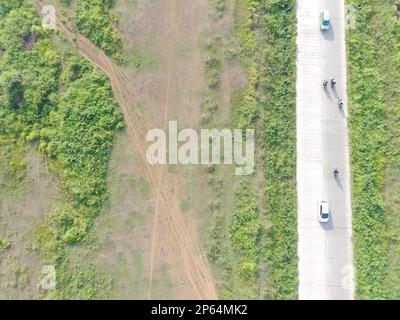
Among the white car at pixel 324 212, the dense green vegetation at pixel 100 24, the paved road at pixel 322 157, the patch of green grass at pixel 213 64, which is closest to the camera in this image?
the white car at pixel 324 212

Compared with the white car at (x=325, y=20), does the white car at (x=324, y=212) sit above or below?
below

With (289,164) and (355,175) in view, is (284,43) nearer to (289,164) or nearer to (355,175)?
(289,164)

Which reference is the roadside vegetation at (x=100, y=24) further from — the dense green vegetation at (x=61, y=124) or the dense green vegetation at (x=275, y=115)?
the dense green vegetation at (x=275, y=115)

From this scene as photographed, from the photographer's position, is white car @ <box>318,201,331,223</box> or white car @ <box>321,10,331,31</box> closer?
white car @ <box>318,201,331,223</box>

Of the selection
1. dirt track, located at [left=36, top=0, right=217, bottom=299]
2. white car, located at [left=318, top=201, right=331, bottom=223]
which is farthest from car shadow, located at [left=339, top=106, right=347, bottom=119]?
dirt track, located at [left=36, top=0, right=217, bottom=299]

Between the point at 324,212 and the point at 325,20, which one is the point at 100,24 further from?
the point at 324,212

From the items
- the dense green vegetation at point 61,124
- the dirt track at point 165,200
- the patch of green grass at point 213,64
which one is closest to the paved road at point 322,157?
the patch of green grass at point 213,64

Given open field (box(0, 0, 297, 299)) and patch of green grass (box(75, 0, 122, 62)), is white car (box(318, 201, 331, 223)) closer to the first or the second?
open field (box(0, 0, 297, 299))
